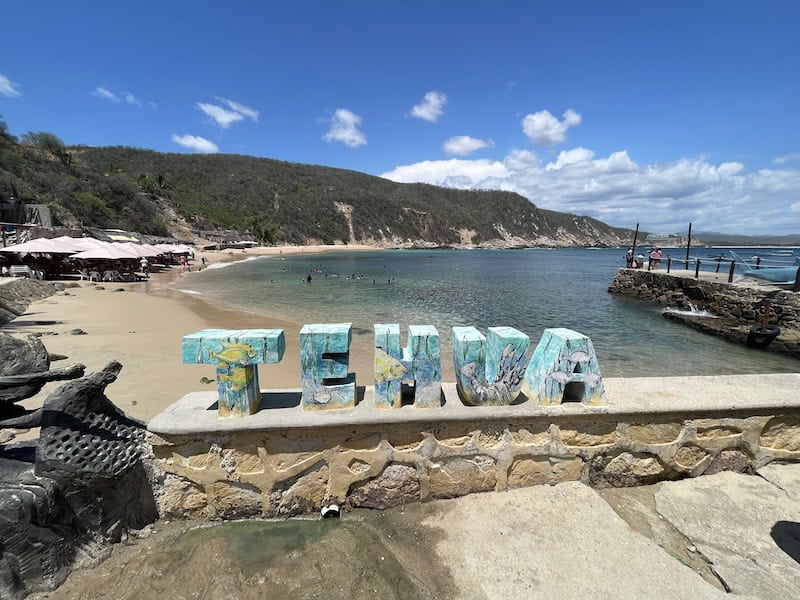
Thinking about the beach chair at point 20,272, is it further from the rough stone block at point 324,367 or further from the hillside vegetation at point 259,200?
the rough stone block at point 324,367

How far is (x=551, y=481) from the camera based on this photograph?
3.28 m

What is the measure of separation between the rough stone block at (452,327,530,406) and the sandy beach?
519 centimetres

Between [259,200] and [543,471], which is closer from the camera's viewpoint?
[543,471]

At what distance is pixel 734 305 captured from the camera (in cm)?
1683

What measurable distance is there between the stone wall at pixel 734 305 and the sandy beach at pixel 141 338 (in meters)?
15.4

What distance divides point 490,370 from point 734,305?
19.8m

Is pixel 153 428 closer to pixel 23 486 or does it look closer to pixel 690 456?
pixel 23 486

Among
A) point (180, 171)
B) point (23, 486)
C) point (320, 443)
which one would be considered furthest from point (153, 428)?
point (180, 171)

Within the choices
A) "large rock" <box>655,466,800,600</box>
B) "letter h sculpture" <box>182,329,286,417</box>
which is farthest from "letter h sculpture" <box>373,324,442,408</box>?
"large rock" <box>655,466,800,600</box>

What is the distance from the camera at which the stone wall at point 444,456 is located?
2.92 metres

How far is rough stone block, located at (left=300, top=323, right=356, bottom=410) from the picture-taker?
307 cm

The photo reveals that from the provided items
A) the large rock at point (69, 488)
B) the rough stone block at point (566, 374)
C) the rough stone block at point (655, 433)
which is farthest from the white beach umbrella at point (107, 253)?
the rough stone block at point (655, 433)

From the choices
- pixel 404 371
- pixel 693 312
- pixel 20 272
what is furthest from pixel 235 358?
pixel 20 272

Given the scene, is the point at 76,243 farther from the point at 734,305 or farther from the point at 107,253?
the point at 734,305
